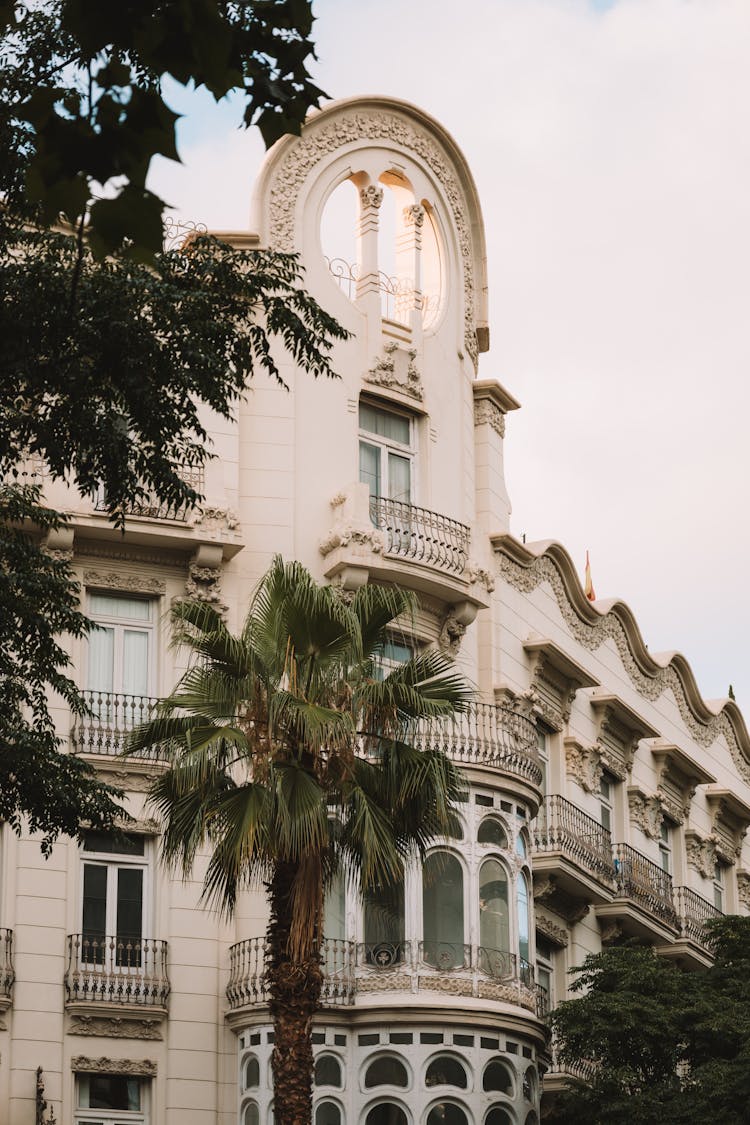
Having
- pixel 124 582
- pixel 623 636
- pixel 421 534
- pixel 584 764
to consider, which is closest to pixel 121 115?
pixel 124 582

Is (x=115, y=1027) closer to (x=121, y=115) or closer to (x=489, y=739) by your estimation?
(x=489, y=739)

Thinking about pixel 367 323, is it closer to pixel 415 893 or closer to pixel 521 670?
pixel 521 670

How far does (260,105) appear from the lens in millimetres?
7449

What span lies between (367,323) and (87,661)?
7069 millimetres

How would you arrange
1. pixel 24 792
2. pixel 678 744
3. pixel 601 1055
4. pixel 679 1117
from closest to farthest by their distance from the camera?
pixel 24 792 → pixel 679 1117 → pixel 601 1055 → pixel 678 744

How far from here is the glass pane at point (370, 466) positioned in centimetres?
3044

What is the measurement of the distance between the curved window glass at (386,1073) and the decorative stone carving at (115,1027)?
284 cm

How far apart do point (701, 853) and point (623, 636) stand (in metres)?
5.93

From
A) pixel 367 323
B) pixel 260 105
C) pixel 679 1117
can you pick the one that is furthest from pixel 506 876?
pixel 260 105

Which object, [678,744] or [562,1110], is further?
[678,744]

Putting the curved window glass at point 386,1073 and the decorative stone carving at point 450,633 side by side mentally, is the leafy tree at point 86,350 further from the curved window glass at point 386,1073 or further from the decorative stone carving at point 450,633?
the decorative stone carving at point 450,633

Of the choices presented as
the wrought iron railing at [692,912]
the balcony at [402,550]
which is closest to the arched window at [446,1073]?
the balcony at [402,550]

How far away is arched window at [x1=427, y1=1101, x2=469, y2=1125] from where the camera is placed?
989 inches

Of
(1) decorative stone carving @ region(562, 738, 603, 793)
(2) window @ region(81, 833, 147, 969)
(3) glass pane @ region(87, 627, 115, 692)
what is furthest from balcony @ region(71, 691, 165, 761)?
(1) decorative stone carving @ region(562, 738, 603, 793)
